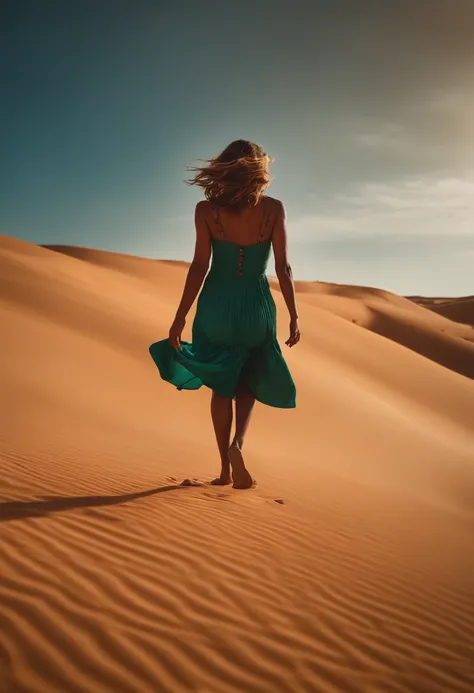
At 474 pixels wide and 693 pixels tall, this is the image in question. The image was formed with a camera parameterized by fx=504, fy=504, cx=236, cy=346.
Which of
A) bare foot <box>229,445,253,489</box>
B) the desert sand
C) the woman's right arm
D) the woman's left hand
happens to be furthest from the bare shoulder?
the desert sand

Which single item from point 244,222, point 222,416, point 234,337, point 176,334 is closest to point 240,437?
point 222,416

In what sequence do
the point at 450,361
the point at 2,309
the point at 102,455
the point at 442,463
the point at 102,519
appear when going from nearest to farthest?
the point at 102,519 < the point at 102,455 < the point at 442,463 < the point at 2,309 < the point at 450,361

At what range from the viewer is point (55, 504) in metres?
3.54

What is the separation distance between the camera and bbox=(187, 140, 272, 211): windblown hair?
144 inches

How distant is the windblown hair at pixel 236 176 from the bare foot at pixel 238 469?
6.00 feet

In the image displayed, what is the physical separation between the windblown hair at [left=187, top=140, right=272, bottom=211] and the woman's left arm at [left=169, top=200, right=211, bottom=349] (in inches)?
6.0

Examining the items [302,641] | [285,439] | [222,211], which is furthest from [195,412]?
[302,641]

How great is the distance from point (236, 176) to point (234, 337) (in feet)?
3.95

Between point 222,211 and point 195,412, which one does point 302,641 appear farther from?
point 195,412

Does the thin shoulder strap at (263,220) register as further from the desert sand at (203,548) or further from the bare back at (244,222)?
the desert sand at (203,548)

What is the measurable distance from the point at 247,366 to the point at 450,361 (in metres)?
30.8

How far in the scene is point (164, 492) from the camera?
417cm

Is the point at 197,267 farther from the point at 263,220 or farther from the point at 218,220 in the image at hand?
the point at 263,220

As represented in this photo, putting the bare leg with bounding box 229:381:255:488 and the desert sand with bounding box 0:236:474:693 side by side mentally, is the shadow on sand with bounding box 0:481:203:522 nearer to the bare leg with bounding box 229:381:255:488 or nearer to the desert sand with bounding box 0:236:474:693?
the desert sand with bounding box 0:236:474:693
